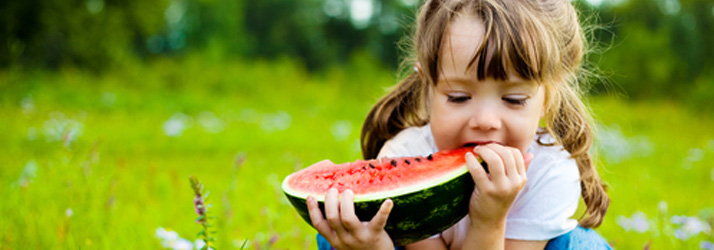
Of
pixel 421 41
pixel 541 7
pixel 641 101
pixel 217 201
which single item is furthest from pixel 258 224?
pixel 641 101

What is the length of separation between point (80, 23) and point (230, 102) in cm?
→ 1061

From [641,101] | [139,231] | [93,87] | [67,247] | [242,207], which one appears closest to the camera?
[67,247]

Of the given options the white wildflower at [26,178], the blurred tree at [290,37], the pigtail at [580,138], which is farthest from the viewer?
the blurred tree at [290,37]

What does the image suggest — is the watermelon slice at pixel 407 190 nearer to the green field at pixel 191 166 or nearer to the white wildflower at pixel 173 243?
the green field at pixel 191 166

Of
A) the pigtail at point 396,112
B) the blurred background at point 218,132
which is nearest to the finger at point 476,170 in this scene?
the pigtail at point 396,112

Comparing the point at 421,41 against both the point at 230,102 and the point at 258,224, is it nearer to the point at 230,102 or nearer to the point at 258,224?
the point at 258,224

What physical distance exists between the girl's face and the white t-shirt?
0.82 ft

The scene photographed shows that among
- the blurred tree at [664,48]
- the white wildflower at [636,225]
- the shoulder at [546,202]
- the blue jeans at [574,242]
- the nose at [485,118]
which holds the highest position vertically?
the blurred tree at [664,48]

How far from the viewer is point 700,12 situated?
2178 centimetres

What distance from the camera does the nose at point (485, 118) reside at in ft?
5.15

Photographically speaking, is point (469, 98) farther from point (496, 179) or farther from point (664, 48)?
point (664, 48)

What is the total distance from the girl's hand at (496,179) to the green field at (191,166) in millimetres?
815

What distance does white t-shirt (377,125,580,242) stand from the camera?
5.95ft

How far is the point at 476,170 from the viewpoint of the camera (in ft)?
4.86
